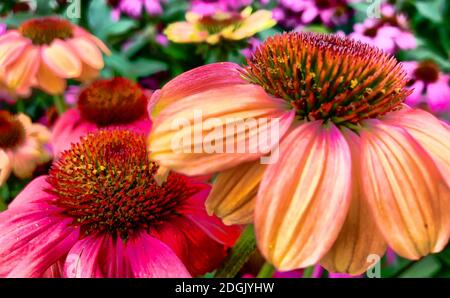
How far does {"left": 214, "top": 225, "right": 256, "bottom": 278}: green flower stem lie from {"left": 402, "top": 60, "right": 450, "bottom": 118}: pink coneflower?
641mm

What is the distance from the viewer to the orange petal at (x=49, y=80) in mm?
638

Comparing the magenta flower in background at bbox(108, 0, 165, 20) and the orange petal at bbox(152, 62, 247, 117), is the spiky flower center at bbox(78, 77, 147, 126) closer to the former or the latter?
the orange petal at bbox(152, 62, 247, 117)

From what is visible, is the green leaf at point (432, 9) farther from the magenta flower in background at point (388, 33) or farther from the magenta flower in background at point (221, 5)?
the magenta flower in background at point (221, 5)

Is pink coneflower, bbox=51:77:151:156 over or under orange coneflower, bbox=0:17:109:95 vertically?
under

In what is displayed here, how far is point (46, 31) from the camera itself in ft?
2.37

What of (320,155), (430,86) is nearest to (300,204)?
(320,155)

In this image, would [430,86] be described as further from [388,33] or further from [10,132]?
[10,132]

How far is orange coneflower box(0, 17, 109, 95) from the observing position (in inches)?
23.7

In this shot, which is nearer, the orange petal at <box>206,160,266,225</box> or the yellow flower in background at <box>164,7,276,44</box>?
the orange petal at <box>206,160,266,225</box>

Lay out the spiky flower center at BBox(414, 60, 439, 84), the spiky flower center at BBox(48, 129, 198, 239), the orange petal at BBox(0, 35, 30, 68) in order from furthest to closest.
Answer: the spiky flower center at BBox(414, 60, 439, 84), the orange petal at BBox(0, 35, 30, 68), the spiky flower center at BBox(48, 129, 198, 239)

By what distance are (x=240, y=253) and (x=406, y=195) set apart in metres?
0.11

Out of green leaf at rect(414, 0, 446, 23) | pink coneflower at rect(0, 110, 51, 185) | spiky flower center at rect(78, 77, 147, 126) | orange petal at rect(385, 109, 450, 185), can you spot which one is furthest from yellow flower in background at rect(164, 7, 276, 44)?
green leaf at rect(414, 0, 446, 23)

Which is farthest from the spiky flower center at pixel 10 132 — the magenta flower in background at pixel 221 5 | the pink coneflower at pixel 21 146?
the magenta flower in background at pixel 221 5

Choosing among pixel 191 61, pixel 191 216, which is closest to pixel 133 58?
pixel 191 61
